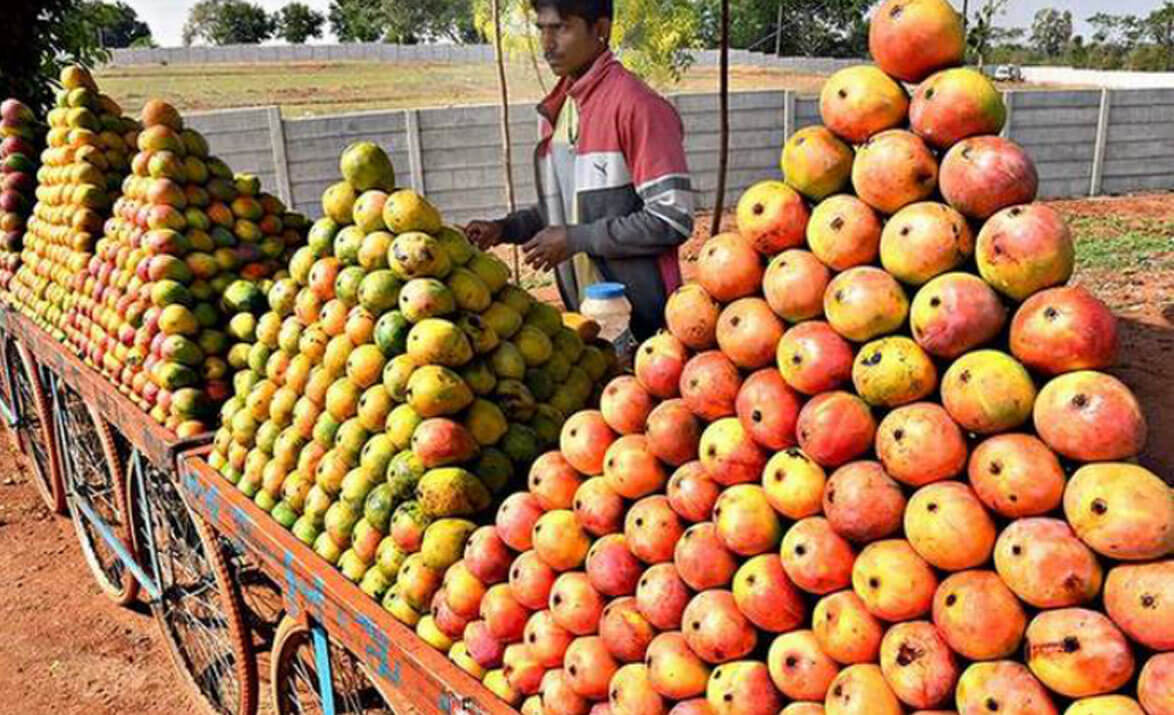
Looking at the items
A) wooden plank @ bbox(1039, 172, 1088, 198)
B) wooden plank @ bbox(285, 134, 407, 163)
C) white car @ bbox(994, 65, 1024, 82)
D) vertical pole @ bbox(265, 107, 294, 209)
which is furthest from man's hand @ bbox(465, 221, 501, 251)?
white car @ bbox(994, 65, 1024, 82)

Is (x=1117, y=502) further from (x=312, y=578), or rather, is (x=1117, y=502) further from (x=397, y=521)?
(x=312, y=578)

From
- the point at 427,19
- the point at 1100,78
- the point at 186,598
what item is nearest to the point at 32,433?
the point at 186,598

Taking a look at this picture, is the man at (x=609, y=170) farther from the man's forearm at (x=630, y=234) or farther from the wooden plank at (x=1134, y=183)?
the wooden plank at (x=1134, y=183)

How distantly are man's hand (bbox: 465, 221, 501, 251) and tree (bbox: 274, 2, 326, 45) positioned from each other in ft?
252

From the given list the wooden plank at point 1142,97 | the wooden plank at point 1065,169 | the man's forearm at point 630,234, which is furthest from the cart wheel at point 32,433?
the wooden plank at point 1142,97

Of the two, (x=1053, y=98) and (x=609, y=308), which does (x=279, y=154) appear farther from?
(x=1053, y=98)

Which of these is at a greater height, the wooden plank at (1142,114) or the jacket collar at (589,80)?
the jacket collar at (589,80)

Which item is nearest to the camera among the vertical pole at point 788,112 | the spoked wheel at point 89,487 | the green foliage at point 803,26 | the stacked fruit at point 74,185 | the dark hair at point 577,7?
the dark hair at point 577,7

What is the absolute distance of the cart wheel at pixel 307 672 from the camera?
2752 millimetres

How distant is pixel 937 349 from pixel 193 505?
2.64m

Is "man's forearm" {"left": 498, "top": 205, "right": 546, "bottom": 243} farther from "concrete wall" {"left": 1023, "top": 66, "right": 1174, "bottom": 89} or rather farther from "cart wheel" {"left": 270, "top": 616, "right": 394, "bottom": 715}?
"concrete wall" {"left": 1023, "top": 66, "right": 1174, "bottom": 89}

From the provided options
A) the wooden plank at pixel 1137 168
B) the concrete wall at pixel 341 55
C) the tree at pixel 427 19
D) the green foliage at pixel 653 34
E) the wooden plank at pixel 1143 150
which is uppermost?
the tree at pixel 427 19

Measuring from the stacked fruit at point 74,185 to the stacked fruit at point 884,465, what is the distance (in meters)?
3.53

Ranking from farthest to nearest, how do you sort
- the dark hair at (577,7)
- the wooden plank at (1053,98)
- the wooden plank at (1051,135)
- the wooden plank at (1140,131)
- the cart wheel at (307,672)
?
the wooden plank at (1140,131) → the wooden plank at (1051,135) → the wooden plank at (1053,98) → the dark hair at (577,7) → the cart wheel at (307,672)
